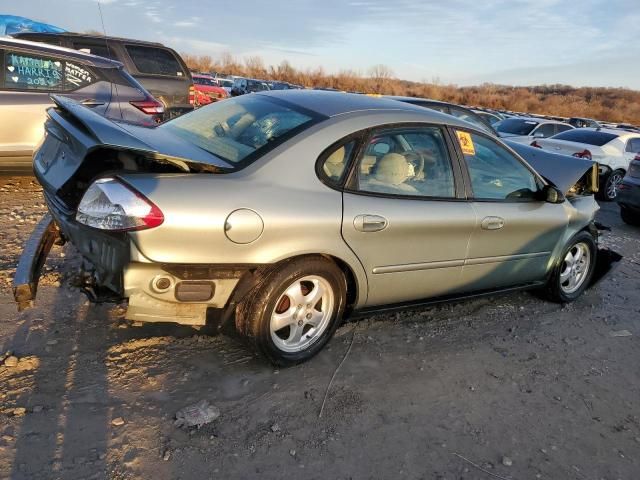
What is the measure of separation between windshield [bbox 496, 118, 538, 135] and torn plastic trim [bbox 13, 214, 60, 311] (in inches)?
530

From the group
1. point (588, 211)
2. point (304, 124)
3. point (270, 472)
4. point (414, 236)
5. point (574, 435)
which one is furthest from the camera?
point (588, 211)

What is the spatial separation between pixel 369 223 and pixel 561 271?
7.85 feet

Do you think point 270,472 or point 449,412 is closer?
point 270,472

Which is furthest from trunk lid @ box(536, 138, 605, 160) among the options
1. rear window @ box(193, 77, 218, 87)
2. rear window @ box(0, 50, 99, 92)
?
rear window @ box(193, 77, 218, 87)

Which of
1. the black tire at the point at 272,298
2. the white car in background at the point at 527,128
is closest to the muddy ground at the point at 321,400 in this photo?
the black tire at the point at 272,298

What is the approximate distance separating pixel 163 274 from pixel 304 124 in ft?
3.95

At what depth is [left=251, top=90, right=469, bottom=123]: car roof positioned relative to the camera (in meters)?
3.41

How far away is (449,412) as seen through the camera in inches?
119

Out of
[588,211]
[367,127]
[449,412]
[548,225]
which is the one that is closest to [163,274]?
A: [367,127]

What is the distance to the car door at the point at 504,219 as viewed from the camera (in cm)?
380

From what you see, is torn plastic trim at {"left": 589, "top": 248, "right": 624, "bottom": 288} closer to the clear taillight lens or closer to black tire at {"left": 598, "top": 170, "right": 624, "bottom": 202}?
the clear taillight lens

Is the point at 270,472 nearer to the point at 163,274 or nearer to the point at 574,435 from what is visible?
the point at 163,274

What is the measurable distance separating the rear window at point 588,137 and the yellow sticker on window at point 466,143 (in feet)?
28.9

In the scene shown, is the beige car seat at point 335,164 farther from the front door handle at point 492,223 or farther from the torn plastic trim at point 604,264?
the torn plastic trim at point 604,264
